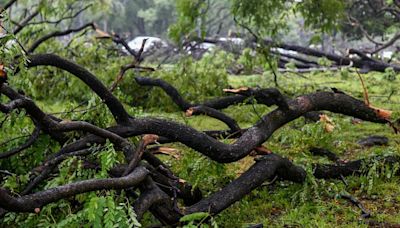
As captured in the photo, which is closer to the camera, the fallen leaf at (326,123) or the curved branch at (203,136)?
the curved branch at (203,136)

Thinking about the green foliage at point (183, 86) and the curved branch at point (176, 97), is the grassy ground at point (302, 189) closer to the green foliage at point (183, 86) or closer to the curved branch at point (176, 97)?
the curved branch at point (176, 97)

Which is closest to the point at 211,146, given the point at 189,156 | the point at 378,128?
the point at 189,156

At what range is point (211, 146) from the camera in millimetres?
3609

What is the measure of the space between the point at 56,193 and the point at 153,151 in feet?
4.07

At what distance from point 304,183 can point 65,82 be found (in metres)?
5.04

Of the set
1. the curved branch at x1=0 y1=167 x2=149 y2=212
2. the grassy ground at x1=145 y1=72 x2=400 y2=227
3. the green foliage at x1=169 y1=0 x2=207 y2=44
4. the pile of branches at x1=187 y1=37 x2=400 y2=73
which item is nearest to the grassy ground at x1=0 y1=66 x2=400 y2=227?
the grassy ground at x1=145 y1=72 x2=400 y2=227

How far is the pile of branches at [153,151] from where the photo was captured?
9.16 feet

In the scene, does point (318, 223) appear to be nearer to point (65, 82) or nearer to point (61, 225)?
point (61, 225)

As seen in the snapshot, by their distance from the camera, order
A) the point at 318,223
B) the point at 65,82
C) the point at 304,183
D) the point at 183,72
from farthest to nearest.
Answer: the point at 183,72, the point at 65,82, the point at 304,183, the point at 318,223

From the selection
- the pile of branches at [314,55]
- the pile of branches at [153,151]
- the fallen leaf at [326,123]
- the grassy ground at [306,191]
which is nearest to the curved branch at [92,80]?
the pile of branches at [153,151]

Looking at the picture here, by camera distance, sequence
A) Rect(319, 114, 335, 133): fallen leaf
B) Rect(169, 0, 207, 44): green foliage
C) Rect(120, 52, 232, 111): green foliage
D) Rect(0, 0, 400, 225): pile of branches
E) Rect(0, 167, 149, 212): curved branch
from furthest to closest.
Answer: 1. Rect(120, 52, 232, 111): green foliage
2. Rect(169, 0, 207, 44): green foliage
3. Rect(319, 114, 335, 133): fallen leaf
4. Rect(0, 0, 400, 225): pile of branches
5. Rect(0, 167, 149, 212): curved branch

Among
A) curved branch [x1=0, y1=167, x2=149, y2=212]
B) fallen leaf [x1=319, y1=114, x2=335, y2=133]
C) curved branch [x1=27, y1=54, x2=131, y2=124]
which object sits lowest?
fallen leaf [x1=319, y1=114, x2=335, y2=133]

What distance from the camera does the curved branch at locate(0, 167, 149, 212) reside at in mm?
2153

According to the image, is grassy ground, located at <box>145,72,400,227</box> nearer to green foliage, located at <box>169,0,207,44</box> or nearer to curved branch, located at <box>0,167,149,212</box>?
curved branch, located at <box>0,167,149,212</box>
